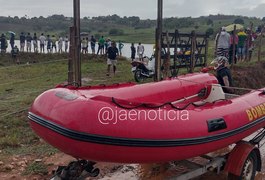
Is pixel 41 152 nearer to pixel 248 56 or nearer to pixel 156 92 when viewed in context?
pixel 156 92

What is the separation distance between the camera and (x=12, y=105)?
25.8 ft

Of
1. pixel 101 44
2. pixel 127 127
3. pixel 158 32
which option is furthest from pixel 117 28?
pixel 127 127

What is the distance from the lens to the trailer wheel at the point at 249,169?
4465 millimetres

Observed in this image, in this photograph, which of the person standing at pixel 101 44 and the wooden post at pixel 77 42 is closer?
the wooden post at pixel 77 42

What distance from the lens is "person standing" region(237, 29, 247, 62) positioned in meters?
14.6

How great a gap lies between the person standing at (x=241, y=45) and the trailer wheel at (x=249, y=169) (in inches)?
411

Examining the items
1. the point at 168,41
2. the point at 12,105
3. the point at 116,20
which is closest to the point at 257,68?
the point at 168,41

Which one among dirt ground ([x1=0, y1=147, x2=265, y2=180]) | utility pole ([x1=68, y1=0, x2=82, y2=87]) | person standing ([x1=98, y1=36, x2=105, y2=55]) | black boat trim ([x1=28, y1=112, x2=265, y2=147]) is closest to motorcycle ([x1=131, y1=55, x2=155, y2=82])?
utility pole ([x1=68, y1=0, x2=82, y2=87])

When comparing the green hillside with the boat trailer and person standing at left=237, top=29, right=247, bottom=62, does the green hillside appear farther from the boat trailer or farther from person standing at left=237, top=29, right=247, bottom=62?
the boat trailer

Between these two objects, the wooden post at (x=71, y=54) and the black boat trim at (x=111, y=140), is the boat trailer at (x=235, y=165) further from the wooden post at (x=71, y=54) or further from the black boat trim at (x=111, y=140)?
the wooden post at (x=71, y=54)

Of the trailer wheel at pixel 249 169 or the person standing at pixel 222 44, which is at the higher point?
the person standing at pixel 222 44

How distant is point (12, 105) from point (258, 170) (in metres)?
5.15

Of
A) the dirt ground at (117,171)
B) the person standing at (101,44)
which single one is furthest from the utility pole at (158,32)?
the person standing at (101,44)

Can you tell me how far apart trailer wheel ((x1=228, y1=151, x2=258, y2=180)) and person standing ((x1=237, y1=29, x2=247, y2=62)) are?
10.4 meters
